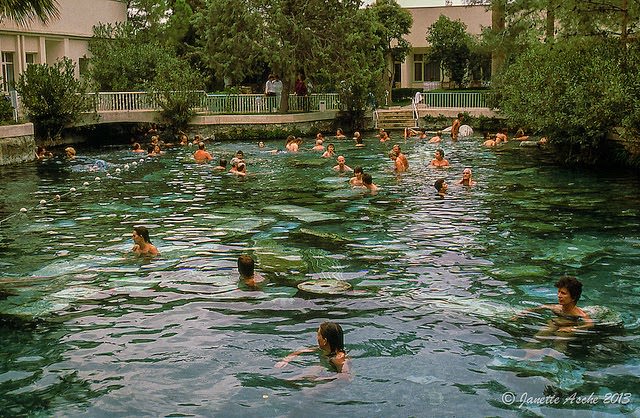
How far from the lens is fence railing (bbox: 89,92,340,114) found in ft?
117

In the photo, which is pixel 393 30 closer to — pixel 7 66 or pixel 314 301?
pixel 7 66

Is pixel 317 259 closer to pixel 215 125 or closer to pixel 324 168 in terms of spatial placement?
pixel 324 168

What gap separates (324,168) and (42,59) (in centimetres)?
2034

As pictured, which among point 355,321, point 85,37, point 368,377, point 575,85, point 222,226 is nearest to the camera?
point 368,377

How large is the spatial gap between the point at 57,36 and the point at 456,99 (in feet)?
71.8

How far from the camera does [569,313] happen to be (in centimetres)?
971

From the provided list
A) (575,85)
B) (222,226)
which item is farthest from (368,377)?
(575,85)

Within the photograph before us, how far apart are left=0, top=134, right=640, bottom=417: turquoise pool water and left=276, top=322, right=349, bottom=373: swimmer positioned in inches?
6.3

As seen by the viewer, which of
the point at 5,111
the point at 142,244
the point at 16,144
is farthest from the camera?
the point at 5,111

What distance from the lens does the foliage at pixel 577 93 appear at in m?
21.4

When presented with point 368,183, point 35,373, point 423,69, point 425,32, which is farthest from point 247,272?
point 423,69

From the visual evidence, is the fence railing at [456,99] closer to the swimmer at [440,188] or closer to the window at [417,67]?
the window at [417,67]

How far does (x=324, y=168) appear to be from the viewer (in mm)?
25828

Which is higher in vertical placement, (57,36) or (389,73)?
(57,36)
